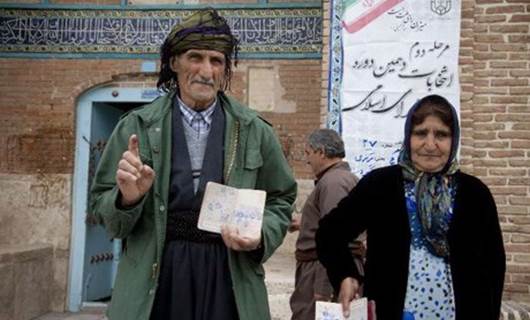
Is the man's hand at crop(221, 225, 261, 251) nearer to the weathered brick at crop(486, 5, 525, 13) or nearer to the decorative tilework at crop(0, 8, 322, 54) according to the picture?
the weathered brick at crop(486, 5, 525, 13)

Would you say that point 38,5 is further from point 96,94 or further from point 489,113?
point 489,113

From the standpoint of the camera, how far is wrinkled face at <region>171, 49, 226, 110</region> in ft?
7.27

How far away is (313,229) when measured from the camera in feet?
13.2

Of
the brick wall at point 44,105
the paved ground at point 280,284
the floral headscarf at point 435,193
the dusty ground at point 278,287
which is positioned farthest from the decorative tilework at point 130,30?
the floral headscarf at point 435,193

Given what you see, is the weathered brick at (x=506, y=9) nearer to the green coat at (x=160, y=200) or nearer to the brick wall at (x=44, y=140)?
the brick wall at (x=44, y=140)

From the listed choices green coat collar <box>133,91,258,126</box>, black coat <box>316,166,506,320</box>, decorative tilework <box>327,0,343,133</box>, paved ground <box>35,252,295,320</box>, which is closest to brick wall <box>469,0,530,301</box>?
decorative tilework <box>327,0,343,133</box>

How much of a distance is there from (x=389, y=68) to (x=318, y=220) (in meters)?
2.51

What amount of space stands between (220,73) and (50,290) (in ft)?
21.6

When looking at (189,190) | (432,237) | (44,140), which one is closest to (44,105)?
(44,140)

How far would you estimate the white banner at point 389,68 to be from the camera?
596 cm

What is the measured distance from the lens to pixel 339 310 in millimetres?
2346

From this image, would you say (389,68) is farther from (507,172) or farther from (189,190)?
(189,190)

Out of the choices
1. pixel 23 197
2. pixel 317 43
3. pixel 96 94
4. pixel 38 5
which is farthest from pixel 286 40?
pixel 23 197

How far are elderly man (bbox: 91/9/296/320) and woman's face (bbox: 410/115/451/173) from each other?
0.51m
